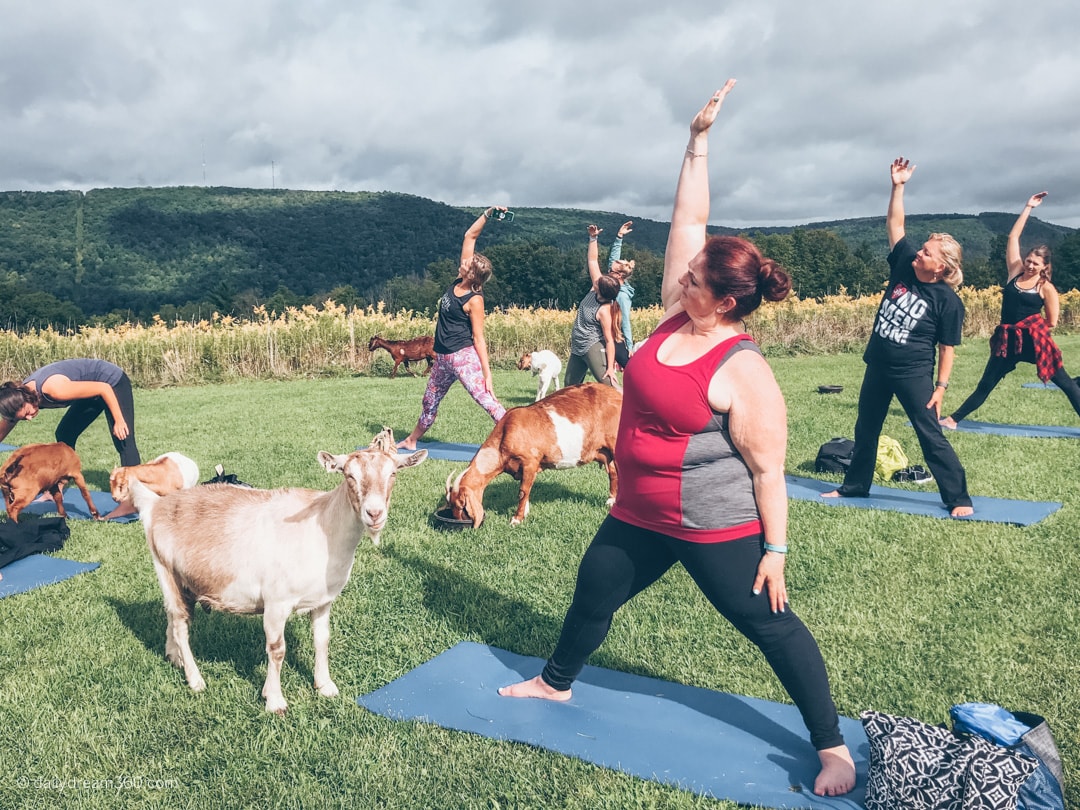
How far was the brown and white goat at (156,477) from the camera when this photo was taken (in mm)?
7596

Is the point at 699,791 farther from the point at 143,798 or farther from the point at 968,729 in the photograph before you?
the point at 143,798

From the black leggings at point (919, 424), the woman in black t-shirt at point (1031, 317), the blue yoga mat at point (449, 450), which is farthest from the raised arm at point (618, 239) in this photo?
the woman in black t-shirt at point (1031, 317)

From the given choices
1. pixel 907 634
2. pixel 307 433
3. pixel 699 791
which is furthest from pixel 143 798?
pixel 307 433

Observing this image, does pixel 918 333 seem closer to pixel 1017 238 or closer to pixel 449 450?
pixel 1017 238

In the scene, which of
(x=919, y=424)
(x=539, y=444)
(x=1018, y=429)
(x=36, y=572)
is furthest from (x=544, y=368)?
(x=36, y=572)

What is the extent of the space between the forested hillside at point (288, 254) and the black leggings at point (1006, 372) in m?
54.6

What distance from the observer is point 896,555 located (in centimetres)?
641

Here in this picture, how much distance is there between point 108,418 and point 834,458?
27.0 ft

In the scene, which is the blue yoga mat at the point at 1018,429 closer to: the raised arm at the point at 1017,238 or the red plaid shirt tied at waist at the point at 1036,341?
the red plaid shirt tied at waist at the point at 1036,341

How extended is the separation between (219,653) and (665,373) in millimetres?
3468

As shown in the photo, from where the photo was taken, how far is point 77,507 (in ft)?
28.0

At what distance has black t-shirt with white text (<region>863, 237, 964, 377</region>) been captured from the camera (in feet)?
23.0

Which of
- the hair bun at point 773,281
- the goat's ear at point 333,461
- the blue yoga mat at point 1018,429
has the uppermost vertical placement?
the hair bun at point 773,281

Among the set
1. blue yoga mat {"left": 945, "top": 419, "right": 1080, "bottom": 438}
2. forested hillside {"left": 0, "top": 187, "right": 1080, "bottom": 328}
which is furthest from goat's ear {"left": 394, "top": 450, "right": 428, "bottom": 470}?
forested hillside {"left": 0, "top": 187, "right": 1080, "bottom": 328}
